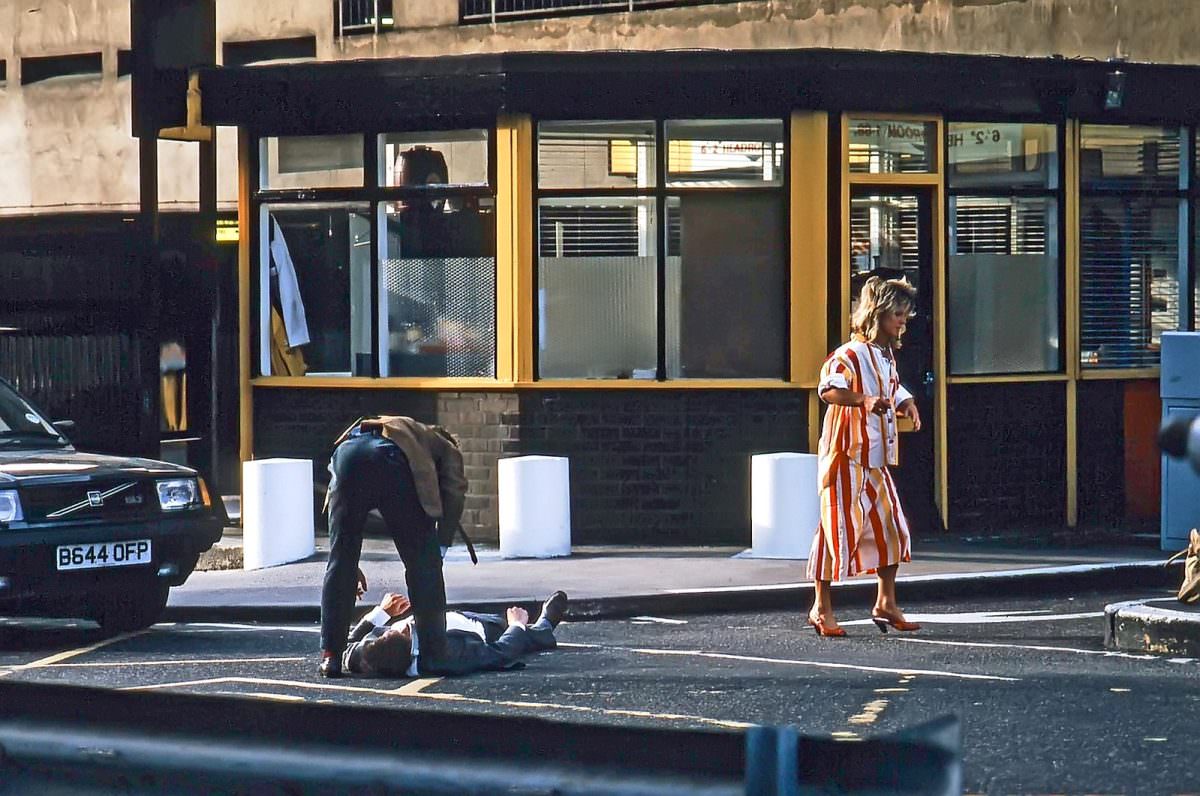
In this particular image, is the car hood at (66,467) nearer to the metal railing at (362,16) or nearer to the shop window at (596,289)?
the shop window at (596,289)

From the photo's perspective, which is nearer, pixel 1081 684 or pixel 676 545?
pixel 1081 684

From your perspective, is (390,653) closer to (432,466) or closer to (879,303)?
(432,466)

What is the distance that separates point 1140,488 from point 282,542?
6.38 metres

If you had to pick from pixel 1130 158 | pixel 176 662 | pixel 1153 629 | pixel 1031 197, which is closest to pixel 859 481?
pixel 1153 629

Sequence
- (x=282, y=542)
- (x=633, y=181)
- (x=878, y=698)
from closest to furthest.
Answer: (x=878, y=698) → (x=282, y=542) → (x=633, y=181)

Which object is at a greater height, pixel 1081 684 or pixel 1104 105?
pixel 1104 105

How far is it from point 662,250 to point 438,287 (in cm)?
168

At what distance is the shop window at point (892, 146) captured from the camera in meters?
13.7

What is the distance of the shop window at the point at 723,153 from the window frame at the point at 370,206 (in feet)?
4.27

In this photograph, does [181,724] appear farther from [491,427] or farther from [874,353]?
[491,427]

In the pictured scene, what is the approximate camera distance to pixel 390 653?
823cm

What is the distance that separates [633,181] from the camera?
44.9 feet

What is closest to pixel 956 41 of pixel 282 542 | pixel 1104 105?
pixel 1104 105

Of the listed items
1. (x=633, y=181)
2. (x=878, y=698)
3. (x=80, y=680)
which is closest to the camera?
(x=878, y=698)
